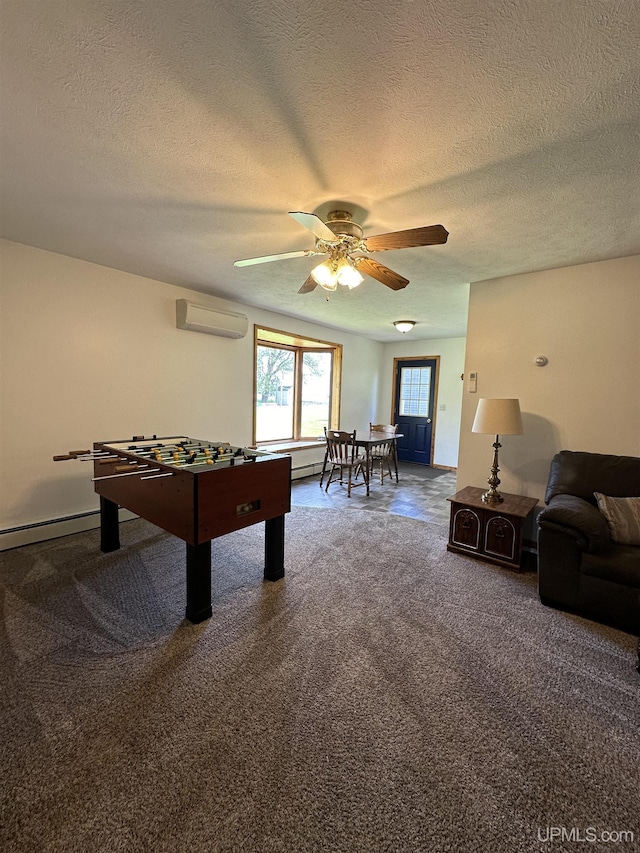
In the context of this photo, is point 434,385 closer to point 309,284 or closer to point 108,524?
point 309,284

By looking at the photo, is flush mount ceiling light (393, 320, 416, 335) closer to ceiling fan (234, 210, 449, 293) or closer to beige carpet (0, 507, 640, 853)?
ceiling fan (234, 210, 449, 293)

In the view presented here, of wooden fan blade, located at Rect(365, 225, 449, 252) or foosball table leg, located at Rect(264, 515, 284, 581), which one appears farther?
foosball table leg, located at Rect(264, 515, 284, 581)

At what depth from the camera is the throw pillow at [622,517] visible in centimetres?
212

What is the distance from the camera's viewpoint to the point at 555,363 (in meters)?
2.96

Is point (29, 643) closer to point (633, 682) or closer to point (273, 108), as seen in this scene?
point (273, 108)

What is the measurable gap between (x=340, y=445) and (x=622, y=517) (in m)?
3.13

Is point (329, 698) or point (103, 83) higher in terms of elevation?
point (103, 83)

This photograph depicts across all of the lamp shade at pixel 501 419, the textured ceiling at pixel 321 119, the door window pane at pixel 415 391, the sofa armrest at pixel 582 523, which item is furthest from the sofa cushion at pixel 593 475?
the door window pane at pixel 415 391

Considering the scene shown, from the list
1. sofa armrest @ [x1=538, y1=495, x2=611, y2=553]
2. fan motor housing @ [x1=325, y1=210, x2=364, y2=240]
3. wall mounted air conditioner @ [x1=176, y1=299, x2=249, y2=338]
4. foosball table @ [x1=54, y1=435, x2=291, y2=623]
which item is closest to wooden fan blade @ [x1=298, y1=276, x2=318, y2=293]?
fan motor housing @ [x1=325, y1=210, x2=364, y2=240]

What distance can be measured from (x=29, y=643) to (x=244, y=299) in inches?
142

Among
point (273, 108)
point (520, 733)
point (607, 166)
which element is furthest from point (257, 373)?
point (520, 733)

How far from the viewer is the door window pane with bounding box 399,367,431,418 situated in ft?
22.2

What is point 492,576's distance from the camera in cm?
262

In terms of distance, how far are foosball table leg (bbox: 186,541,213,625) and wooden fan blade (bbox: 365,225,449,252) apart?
1.94 meters
